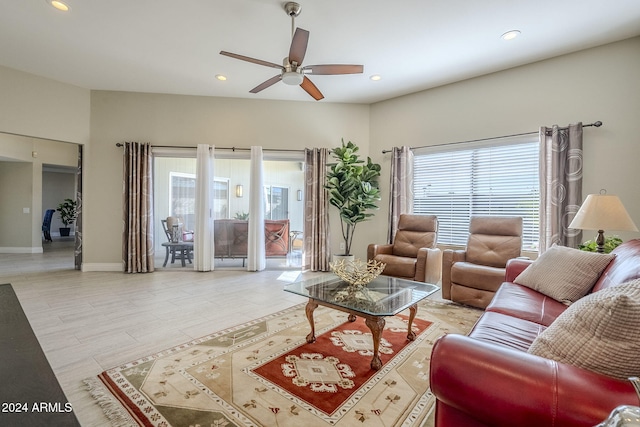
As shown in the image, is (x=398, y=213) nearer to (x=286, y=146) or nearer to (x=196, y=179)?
(x=286, y=146)

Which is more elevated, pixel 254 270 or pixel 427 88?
pixel 427 88

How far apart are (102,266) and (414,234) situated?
5170 mm

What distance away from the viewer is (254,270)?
5000mm

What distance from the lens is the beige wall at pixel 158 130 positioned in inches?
192

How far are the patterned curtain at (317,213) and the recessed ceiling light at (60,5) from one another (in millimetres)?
3279

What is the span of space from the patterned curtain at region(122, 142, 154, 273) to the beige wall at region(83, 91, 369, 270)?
0.81ft

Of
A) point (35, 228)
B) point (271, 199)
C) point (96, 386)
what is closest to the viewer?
point (96, 386)

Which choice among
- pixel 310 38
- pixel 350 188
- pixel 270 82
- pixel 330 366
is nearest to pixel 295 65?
pixel 270 82

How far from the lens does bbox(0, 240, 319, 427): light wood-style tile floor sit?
2085 millimetres

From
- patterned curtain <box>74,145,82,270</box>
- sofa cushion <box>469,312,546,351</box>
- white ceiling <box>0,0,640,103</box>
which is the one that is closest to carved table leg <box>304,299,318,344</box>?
sofa cushion <box>469,312,546,351</box>

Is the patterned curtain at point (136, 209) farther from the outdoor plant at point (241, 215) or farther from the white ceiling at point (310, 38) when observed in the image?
the outdoor plant at point (241, 215)

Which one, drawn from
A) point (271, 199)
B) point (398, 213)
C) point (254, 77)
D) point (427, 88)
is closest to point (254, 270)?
point (271, 199)

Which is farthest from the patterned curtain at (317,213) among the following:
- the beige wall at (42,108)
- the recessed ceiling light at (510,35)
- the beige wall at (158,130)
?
the beige wall at (42,108)

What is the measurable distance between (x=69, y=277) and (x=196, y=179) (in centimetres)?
238
